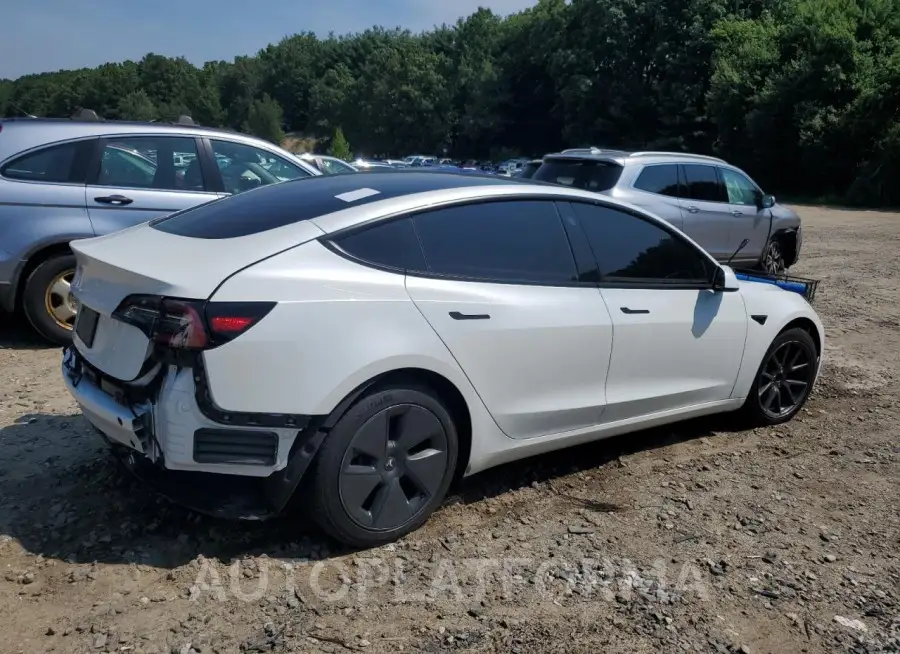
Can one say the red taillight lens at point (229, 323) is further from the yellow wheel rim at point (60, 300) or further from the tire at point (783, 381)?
the yellow wheel rim at point (60, 300)

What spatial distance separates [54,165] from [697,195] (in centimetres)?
726

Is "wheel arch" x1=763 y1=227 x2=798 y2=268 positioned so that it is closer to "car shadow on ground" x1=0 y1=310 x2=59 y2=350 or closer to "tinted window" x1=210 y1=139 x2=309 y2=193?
"tinted window" x1=210 y1=139 x2=309 y2=193

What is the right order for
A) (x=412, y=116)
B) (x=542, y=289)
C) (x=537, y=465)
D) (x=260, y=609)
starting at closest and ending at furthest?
(x=260, y=609), (x=542, y=289), (x=537, y=465), (x=412, y=116)

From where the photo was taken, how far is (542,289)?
4.00m

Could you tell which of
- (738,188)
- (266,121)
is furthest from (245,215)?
(266,121)

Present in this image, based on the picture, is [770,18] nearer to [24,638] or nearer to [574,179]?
[574,179]

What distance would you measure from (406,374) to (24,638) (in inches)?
66.2

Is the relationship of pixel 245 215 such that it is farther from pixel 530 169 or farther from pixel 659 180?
pixel 530 169

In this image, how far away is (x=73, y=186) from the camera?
653 cm

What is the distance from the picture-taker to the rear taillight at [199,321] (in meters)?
3.10

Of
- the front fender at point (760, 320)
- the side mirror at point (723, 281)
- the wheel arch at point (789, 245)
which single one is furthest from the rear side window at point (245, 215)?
the wheel arch at point (789, 245)

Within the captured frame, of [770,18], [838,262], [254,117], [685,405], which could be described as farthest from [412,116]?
[685,405]

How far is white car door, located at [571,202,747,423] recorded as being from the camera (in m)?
4.31

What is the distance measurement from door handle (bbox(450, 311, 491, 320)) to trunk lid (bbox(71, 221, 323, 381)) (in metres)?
0.67
